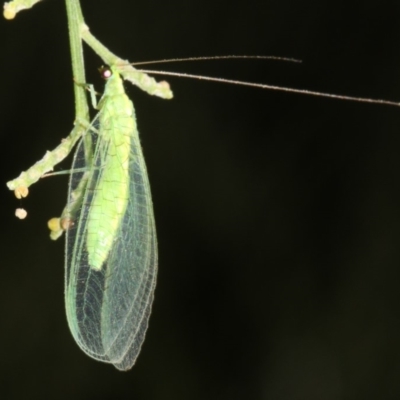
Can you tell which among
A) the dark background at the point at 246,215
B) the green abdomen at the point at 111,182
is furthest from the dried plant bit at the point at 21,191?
the dark background at the point at 246,215

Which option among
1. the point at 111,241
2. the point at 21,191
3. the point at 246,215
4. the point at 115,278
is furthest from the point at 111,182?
the point at 246,215

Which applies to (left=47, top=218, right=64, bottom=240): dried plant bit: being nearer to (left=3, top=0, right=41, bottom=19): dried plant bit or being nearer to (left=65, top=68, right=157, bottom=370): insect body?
(left=65, top=68, right=157, bottom=370): insect body

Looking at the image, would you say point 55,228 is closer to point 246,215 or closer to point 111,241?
point 111,241

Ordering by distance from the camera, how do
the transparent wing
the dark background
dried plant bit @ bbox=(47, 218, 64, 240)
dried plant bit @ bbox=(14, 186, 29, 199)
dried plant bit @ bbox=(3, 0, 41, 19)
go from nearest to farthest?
dried plant bit @ bbox=(3, 0, 41, 19)
dried plant bit @ bbox=(14, 186, 29, 199)
dried plant bit @ bbox=(47, 218, 64, 240)
the transparent wing
the dark background

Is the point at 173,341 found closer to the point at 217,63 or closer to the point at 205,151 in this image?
the point at 205,151

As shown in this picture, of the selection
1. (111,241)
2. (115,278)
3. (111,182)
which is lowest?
(115,278)

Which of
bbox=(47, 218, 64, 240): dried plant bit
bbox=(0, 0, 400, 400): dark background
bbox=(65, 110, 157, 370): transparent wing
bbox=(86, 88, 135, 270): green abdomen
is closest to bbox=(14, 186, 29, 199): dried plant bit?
bbox=(47, 218, 64, 240): dried plant bit

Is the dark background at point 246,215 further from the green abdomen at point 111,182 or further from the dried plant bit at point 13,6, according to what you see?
the dried plant bit at point 13,6

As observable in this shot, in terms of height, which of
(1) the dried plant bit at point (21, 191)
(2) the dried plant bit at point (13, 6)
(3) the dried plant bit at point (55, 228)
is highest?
(2) the dried plant bit at point (13, 6)
